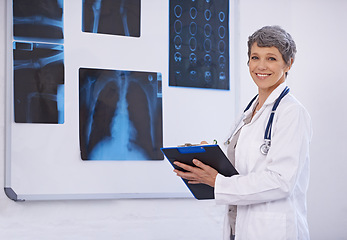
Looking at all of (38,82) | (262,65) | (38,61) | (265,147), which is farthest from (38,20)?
(265,147)

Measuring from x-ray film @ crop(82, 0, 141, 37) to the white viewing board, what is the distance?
3 cm

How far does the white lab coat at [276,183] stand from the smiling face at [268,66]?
104mm

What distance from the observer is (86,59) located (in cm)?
225

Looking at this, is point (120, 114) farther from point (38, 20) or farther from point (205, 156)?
point (205, 156)

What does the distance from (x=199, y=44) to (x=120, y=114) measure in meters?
0.62

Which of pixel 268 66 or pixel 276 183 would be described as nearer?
pixel 276 183

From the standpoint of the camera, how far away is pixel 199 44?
8.23ft

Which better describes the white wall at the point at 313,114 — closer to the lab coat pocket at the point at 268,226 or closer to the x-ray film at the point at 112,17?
the x-ray film at the point at 112,17

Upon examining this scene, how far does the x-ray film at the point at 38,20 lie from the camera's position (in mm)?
2143

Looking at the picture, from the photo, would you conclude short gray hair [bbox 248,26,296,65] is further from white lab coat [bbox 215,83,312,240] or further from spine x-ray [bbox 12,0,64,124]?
spine x-ray [bbox 12,0,64,124]

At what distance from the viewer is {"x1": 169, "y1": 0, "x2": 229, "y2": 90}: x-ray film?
2.46 metres

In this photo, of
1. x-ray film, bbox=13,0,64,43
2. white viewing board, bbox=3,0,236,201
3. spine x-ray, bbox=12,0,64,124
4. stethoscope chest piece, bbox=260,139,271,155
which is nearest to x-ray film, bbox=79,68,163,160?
white viewing board, bbox=3,0,236,201

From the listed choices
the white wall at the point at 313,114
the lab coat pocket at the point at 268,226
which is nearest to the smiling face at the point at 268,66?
the lab coat pocket at the point at 268,226

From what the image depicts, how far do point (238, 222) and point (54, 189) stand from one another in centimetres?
99
